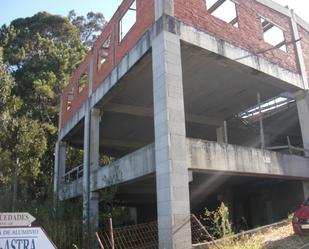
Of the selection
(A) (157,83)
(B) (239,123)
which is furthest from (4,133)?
(A) (157,83)

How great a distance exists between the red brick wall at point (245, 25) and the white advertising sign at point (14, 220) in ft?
31.9

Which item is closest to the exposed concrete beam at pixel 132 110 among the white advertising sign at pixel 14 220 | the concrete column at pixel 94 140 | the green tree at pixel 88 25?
the concrete column at pixel 94 140

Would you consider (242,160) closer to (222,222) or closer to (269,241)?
(269,241)

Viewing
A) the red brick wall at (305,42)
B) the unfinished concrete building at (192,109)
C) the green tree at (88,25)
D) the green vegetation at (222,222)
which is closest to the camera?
the green vegetation at (222,222)

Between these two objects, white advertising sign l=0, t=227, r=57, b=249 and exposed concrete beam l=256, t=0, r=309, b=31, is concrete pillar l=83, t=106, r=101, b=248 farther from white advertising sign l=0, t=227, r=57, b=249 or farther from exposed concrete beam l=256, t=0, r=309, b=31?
white advertising sign l=0, t=227, r=57, b=249

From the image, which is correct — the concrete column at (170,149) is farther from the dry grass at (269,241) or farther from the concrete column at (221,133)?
the concrete column at (221,133)

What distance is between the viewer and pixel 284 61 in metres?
17.7

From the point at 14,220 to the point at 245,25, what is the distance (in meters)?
13.5

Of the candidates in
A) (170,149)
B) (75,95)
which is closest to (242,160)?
(170,149)

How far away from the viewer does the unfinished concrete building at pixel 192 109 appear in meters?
12.0

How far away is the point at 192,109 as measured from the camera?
2188cm

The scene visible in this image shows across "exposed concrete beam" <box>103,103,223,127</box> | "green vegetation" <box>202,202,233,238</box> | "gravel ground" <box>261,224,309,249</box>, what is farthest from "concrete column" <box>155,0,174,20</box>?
"gravel ground" <box>261,224,309,249</box>

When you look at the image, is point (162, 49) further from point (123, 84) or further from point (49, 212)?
point (49, 212)

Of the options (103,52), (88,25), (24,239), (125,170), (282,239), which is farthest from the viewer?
(88,25)
